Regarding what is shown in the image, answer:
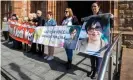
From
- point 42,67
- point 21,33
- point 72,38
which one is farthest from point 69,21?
point 21,33

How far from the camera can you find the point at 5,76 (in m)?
5.88

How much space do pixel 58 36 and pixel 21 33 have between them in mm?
2701

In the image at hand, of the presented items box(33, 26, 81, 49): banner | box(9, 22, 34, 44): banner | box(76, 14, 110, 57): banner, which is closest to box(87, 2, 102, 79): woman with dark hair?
box(76, 14, 110, 57): banner

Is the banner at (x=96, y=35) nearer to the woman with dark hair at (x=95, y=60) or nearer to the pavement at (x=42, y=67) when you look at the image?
the woman with dark hair at (x=95, y=60)

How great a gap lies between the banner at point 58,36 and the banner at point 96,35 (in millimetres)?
470

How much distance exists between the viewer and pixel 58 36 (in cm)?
659

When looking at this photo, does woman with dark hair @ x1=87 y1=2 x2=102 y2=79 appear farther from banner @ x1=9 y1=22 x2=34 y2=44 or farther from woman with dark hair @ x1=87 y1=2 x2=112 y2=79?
banner @ x1=9 y1=22 x2=34 y2=44

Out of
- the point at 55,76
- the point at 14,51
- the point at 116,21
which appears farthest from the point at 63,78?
the point at 116,21

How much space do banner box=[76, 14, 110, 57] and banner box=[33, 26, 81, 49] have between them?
0.47m

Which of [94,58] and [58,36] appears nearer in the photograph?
[94,58]

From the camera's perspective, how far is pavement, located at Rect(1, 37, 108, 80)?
5574mm

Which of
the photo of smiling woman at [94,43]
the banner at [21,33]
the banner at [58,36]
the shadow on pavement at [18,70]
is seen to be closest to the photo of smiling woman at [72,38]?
the banner at [58,36]

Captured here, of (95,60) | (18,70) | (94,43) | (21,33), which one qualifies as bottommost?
Answer: (18,70)

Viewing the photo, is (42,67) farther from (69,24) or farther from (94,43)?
(94,43)
